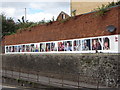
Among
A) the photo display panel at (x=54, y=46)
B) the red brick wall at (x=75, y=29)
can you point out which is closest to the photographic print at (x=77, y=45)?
the red brick wall at (x=75, y=29)

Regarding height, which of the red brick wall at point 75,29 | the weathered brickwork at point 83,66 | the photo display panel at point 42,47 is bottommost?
the weathered brickwork at point 83,66

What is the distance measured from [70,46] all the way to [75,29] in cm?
163

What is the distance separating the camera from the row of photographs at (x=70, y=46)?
15580mm

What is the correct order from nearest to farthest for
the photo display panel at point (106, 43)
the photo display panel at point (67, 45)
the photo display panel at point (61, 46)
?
1. the photo display panel at point (106, 43)
2. the photo display panel at point (67, 45)
3. the photo display panel at point (61, 46)

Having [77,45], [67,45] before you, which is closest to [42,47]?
[67,45]

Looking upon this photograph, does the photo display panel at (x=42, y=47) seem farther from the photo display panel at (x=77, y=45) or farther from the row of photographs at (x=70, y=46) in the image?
the photo display panel at (x=77, y=45)

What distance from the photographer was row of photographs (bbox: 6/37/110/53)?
15.6 m

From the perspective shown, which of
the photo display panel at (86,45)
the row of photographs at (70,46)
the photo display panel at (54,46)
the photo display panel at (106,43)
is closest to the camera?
the photo display panel at (106,43)

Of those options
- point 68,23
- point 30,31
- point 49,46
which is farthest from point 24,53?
point 68,23

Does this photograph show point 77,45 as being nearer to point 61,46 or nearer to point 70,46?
point 70,46

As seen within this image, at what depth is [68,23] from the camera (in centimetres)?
1964

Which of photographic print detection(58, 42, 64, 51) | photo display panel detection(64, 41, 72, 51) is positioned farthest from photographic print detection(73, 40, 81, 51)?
photographic print detection(58, 42, 64, 51)

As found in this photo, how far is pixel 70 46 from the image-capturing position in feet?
61.8

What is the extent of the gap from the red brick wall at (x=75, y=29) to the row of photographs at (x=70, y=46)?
46 cm
